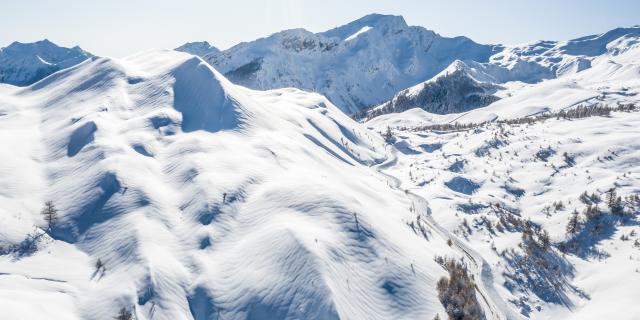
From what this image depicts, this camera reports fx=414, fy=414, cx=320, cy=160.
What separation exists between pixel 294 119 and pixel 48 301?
44.7 m

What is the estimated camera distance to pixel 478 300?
26.6 m

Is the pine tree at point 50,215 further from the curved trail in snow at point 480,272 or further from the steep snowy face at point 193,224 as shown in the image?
the curved trail in snow at point 480,272

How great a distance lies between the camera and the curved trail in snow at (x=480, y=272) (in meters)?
27.4

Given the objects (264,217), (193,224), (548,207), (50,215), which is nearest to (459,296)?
(264,217)

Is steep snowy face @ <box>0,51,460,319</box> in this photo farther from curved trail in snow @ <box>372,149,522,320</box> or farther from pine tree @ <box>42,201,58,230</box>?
curved trail in snow @ <box>372,149,522,320</box>

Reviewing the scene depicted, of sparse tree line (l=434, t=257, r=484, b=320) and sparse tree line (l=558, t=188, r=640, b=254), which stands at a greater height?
sparse tree line (l=434, t=257, r=484, b=320)

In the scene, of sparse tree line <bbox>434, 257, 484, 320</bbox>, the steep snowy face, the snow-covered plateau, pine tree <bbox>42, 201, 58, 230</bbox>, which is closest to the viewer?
the steep snowy face

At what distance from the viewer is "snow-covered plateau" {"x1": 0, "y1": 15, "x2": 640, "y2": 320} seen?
23.4 m

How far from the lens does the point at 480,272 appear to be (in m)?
32.1

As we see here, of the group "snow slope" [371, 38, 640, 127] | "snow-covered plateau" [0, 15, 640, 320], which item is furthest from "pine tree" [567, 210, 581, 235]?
"snow slope" [371, 38, 640, 127]

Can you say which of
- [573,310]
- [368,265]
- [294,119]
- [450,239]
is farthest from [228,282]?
[294,119]

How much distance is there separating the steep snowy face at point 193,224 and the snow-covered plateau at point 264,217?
14 centimetres

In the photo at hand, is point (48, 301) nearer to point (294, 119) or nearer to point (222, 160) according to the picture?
point (222, 160)

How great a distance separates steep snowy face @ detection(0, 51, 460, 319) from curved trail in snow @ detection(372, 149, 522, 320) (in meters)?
1.94
